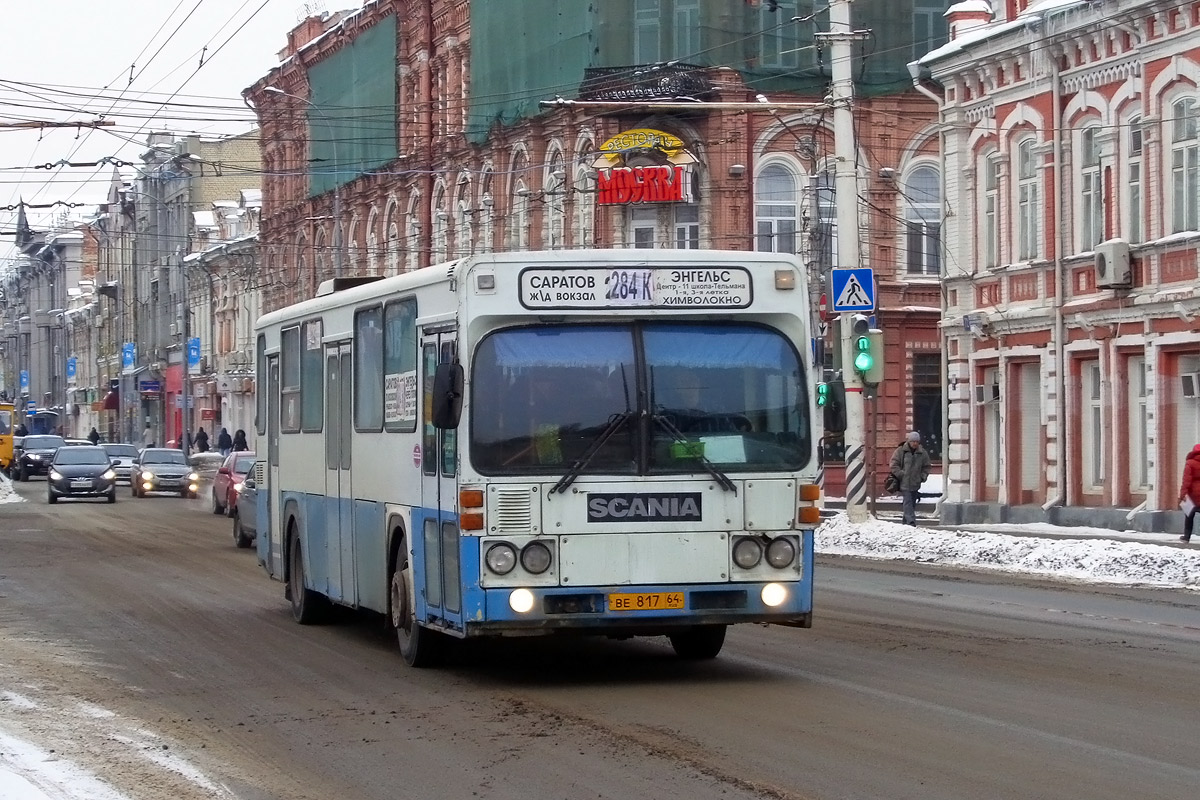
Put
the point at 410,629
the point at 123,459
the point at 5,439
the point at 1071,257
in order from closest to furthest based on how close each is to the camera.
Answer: the point at 410,629 → the point at 1071,257 → the point at 123,459 → the point at 5,439

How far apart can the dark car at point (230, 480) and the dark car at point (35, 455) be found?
1344 inches

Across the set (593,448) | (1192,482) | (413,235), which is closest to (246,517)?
(1192,482)

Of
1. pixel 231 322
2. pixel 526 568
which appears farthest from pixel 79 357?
pixel 526 568

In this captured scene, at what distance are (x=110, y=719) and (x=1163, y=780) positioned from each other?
230 inches

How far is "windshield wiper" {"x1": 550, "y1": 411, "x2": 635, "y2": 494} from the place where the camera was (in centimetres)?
1273

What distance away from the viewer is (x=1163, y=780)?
30.4 feet

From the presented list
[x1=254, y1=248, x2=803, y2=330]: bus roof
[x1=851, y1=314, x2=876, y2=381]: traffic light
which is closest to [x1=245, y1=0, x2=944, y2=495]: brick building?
[x1=851, y1=314, x2=876, y2=381]: traffic light

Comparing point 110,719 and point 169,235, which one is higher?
point 169,235

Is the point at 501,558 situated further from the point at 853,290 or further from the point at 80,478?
the point at 80,478

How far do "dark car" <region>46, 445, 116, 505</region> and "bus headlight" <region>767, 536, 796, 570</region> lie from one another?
4354 cm

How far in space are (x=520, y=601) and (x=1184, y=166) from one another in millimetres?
22693

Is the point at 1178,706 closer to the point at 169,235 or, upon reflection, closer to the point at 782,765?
the point at 782,765

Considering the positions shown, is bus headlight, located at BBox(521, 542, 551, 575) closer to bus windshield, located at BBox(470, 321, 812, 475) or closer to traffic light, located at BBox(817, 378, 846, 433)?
bus windshield, located at BBox(470, 321, 812, 475)

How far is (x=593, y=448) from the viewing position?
1282 cm
